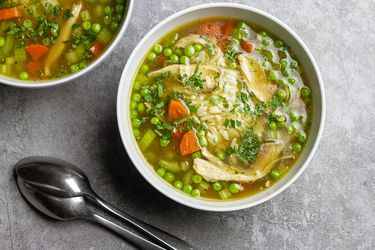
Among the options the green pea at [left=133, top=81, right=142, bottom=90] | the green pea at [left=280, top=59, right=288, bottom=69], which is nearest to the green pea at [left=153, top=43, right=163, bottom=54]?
the green pea at [left=133, top=81, right=142, bottom=90]

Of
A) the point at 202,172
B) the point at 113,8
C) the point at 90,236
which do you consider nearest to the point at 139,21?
the point at 113,8

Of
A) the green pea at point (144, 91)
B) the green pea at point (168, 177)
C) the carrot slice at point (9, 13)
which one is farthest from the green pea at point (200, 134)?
the carrot slice at point (9, 13)

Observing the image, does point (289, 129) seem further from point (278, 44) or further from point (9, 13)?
point (9, 13)

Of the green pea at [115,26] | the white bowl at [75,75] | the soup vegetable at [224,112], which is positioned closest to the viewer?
the white bowl at [75,75]

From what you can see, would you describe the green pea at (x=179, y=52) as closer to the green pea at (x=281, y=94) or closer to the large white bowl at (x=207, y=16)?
the large white bowl at (x=207, y=16)

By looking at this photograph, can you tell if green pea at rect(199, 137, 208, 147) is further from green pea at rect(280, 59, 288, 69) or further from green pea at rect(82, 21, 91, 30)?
green pea at rect(82, 21, 91, 30)

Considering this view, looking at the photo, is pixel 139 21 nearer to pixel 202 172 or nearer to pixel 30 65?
pixel 30 65
